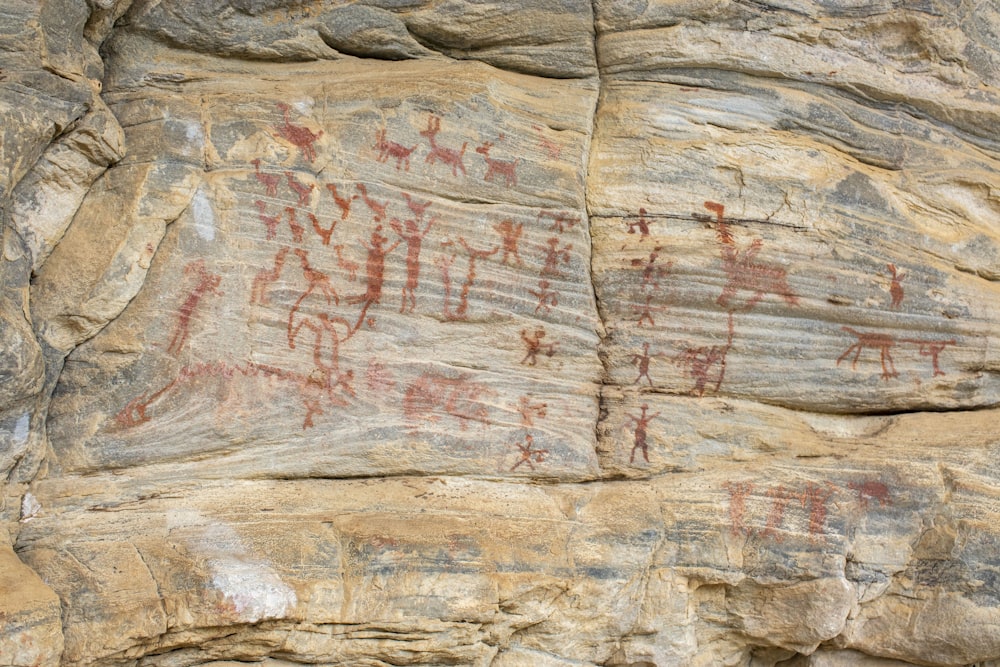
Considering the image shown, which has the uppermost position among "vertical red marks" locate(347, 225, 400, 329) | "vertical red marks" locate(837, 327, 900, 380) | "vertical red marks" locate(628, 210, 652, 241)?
"vertical red marks" locate(628, 210, 652, 241)

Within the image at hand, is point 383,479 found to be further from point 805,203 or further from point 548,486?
point 805,203

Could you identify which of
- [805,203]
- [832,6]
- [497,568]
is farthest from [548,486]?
[832,6]

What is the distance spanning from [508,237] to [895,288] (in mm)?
3013

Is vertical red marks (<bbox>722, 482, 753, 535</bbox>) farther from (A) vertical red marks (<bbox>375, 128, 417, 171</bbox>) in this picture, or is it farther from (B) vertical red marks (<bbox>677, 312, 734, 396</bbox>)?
(A) vertical red marks (<bbox>375, 128, 417, 171</bbox>)

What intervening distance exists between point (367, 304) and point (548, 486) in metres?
1.86

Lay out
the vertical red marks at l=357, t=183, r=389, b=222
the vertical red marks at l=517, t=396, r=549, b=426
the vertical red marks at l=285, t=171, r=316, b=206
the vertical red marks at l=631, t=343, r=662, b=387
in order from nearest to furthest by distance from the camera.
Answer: the vertical red marks at l=285, t=171, r=316, b=206 → the vertical red marks at l=357, t=183, r=389, b=222 → the vertical red marks at l=517, t=396, r=549, b=426 → the vertical red marks at l=631, t=343, r=662, b=387

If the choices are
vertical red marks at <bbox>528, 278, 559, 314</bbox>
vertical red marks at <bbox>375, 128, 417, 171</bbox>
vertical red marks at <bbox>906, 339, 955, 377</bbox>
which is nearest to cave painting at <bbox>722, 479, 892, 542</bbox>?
vertical red marks at <bbox>906, 339, 955, 377</bbox>

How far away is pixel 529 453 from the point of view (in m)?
7.10

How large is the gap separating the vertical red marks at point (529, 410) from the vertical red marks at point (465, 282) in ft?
2.50

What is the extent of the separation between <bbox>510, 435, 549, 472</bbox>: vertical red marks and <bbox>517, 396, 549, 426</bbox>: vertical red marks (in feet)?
0.39

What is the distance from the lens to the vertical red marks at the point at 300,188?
272 inches

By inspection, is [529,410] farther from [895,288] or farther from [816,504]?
[895,288]

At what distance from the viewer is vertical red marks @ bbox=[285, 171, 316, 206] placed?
22.7ft

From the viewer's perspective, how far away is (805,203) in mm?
7504
